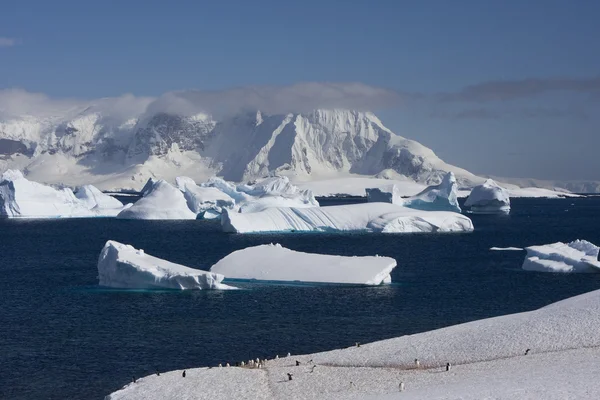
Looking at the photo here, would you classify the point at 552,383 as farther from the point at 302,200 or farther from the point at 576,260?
the point at 302,200

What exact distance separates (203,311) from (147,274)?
801 centimetres

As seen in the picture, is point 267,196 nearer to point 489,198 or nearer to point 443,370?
point 489,198

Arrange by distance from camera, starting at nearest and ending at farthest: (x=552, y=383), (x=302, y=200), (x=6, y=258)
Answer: (x=552, y=383)
(x=6, y=258)
(x=302, y=200)

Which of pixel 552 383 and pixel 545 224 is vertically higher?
pixel 552 383

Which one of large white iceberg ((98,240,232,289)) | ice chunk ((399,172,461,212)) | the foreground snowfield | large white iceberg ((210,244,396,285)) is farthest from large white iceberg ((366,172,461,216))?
the foreground snowfield

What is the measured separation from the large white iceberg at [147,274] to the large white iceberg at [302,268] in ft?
14.3

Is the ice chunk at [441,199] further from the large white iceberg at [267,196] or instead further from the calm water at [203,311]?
the calm water at [203,311]

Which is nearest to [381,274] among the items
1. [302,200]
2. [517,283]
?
[517,283]

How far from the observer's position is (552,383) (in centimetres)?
2797

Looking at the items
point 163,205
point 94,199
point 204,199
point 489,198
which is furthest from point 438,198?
point 94,199

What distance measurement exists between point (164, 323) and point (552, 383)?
21.2m

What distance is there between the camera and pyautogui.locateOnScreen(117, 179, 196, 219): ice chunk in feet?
395

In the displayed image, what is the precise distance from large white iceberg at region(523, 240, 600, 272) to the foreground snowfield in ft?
79.7

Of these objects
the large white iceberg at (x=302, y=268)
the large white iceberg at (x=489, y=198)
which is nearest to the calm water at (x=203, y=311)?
the large white iceberg at (x=302, y=268)
